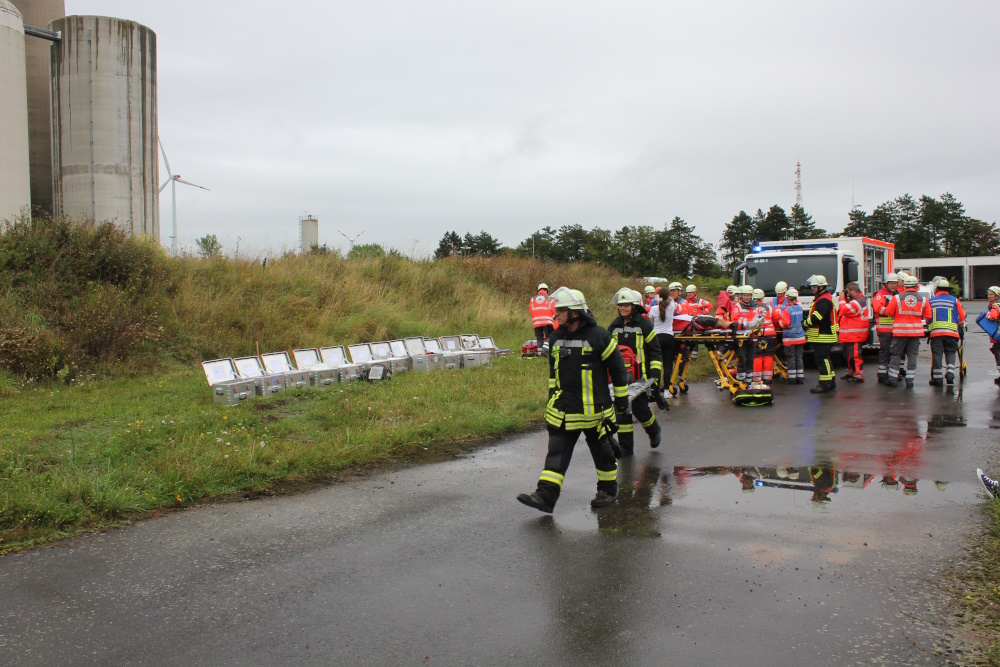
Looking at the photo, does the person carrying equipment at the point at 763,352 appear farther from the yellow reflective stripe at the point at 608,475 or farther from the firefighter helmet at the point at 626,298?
the yellow reflective stripe at the point at 608,475

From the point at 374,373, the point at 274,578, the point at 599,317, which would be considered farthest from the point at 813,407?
the point at 599,317

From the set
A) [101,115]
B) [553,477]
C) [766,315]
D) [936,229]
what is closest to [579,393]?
[553,477]

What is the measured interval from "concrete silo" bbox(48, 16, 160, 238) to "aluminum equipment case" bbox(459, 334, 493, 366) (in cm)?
1372

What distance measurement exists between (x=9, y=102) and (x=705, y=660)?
84.5 feet

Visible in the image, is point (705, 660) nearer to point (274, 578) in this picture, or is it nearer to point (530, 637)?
point (530, 637)

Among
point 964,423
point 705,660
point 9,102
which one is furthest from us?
point 9,102

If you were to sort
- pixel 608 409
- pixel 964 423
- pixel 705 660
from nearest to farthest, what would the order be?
pixel 705 660 < pixel 608 409 < pixel 964 423

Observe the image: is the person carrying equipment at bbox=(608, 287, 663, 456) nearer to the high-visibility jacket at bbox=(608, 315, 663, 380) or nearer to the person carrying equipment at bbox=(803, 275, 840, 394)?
the high-visibility jacket at bbox=(608, 315, 663, 380)

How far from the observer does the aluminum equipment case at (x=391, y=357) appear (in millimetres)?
13430

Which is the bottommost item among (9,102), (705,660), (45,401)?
(705,660)

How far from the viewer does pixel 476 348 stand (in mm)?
16688

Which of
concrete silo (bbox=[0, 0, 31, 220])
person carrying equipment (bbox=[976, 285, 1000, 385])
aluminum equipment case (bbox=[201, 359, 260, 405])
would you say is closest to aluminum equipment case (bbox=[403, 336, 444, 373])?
aluminum equipment case (bbox=[201, 359, 260, 405])

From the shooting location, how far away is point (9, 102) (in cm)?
2200

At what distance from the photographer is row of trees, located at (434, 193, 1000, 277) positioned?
156 ft
